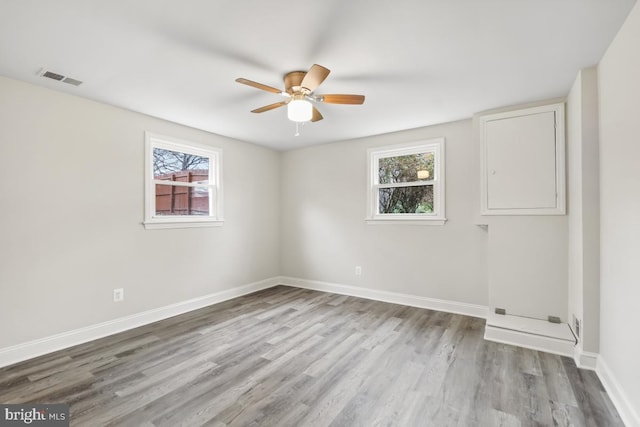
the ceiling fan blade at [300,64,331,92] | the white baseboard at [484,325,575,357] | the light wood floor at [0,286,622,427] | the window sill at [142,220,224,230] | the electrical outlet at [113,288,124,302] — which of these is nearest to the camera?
the light wood floor at [0,286,622,427]

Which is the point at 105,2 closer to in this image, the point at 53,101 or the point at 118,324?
the point at 53,101

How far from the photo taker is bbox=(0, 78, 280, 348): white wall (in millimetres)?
2484

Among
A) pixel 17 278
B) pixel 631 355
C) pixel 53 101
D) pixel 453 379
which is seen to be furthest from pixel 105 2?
pixel 631 355

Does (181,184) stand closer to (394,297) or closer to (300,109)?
(300,109)

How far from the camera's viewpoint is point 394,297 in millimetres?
4133

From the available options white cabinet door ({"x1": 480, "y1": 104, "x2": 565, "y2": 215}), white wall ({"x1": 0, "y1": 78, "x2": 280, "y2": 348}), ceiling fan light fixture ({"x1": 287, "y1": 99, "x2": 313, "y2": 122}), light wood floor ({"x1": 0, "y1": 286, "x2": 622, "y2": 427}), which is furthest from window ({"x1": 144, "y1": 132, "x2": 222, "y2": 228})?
white cabinet door ({"x1": 480, "y1": 104, "x2": 565, "y2": 215})

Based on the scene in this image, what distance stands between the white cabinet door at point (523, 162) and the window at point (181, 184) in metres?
3.47

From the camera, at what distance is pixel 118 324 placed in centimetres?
311

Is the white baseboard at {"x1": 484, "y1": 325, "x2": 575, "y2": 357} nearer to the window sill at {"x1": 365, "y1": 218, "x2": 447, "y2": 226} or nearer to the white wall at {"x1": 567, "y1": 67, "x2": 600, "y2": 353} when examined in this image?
the white wall at {"x1": 567, "y1": 67, "x2": 600, "y2": 353}

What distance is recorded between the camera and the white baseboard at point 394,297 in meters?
3.61

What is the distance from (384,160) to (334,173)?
818 millimetres

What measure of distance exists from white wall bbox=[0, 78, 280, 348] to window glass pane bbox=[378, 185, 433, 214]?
2.60 metres

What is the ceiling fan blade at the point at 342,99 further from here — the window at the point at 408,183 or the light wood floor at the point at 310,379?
the light wood floor at the point at 310,379

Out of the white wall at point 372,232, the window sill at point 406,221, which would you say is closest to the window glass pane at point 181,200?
the white wall at point 372,232
